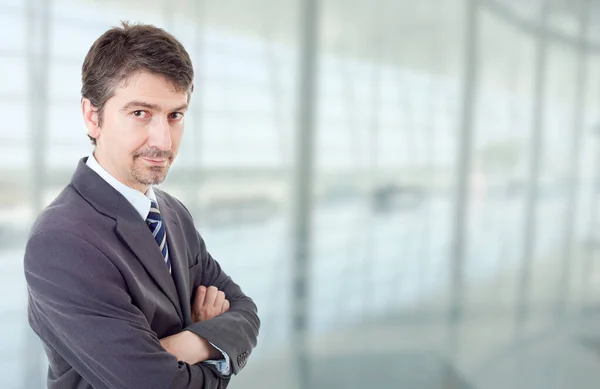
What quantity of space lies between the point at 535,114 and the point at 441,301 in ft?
14.1

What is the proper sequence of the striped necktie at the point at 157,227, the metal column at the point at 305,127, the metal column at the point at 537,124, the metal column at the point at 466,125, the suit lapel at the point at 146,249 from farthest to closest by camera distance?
the metal column at the point at 537,124 < the metal column at the point at 466,125 < the metal column at the point at 305,127 < the striped necktie at the point at 157,227 < the suit lapel at the point at 146,249

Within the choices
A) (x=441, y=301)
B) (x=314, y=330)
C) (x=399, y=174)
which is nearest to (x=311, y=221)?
(x=399, y=174)

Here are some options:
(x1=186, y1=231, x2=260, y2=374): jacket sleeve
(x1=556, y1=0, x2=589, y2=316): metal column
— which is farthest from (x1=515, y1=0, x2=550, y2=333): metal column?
(x1=186, y1=231, x2=260, y2=374): jacket sleeve

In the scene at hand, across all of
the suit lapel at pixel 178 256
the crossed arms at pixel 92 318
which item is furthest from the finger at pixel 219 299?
the crossed arms at pixel 92 318

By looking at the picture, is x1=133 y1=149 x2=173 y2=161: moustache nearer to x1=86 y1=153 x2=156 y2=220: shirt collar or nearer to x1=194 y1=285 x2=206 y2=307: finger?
x1=86 y1=153 x2=156 y2=220: shirt collar

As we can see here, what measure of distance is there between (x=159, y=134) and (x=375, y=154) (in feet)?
25.0

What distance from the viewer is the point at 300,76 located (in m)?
8.16

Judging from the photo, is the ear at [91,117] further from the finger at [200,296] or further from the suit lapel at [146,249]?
the finger at [200,296]

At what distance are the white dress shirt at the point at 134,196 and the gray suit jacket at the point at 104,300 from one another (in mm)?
20

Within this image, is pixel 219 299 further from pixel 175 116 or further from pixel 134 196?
pixel 175 116

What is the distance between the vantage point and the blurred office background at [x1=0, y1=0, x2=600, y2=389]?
524 centimetres

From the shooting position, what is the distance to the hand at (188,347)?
4.44ft

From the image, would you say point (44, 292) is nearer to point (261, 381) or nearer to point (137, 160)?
point (137, 160)

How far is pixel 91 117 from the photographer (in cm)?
140
